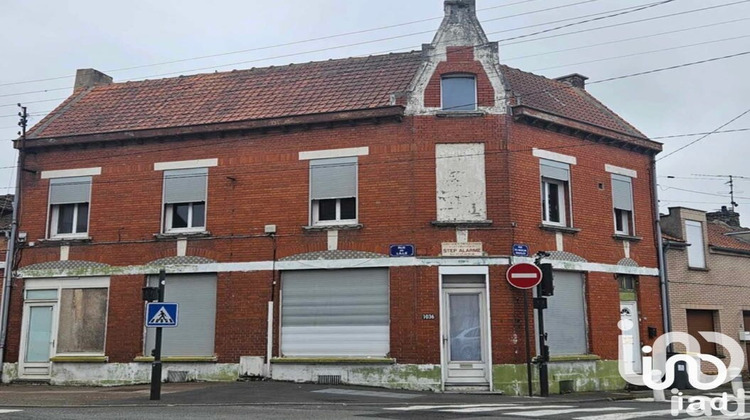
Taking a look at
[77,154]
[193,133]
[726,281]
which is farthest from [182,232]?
[726,281]

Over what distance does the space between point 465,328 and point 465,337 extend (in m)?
0.22

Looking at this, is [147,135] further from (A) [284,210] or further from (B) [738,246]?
(B) [738,246]

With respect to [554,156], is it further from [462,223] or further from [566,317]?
[566,317]

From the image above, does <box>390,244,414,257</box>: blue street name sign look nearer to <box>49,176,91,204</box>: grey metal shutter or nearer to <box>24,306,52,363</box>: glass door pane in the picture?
<box>49,176,91,204</box>: grey metal shutter

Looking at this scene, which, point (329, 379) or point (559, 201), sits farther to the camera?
point (559, 201)

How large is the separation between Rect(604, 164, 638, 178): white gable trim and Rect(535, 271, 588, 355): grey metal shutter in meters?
3.47

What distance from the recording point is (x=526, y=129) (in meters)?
19.8

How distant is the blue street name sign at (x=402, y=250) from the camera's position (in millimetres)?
18734

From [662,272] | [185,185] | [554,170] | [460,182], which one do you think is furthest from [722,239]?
[185,185]

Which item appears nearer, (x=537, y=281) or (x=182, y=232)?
(x=537, y=281)

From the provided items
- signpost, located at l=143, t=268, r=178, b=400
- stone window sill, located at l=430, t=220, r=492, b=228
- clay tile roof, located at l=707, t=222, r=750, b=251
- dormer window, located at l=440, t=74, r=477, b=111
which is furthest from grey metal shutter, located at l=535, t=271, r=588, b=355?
signpost, located at l=143, t=268, r=178, b=400

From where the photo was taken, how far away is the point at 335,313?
19281 mm

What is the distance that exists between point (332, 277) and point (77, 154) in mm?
8776

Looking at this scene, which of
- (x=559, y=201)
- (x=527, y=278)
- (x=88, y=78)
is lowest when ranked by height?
(x=527, y=278)
